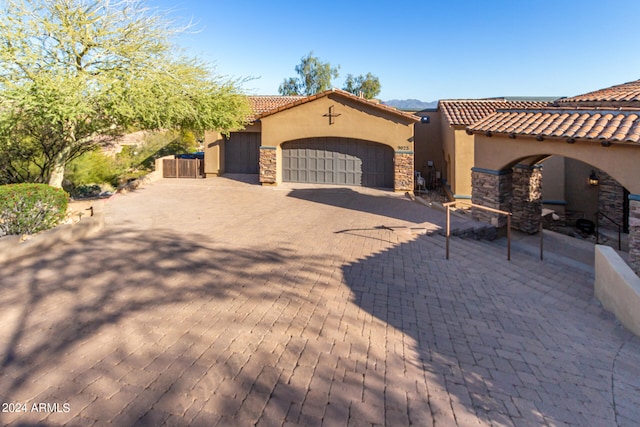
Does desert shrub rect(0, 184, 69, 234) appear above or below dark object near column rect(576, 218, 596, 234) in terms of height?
A: above

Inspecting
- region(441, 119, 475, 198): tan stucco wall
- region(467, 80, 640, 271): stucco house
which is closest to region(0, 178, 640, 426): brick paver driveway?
region(467, 80, 640, 271): stucco house

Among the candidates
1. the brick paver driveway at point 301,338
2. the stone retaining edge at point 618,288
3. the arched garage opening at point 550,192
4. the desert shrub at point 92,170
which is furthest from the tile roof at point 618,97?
the desert shrub at point 92,170

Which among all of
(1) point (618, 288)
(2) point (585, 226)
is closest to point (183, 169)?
(2) point (585, 226)

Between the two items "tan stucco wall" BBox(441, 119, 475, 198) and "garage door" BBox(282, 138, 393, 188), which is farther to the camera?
"garage door" BBox(282, 138, 393, 188)

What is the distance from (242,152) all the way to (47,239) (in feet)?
49.6

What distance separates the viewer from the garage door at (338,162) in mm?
19484

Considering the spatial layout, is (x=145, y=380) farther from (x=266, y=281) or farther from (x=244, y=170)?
(x=244, y=170)

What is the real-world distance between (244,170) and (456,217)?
13.6 metres

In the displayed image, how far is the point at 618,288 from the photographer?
6812mm

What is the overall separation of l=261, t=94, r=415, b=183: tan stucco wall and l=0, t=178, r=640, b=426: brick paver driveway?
32.2 ft

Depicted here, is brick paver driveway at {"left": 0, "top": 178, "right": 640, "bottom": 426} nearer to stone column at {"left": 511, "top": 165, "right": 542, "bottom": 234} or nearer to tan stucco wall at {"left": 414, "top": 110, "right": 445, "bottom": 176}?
stone column at {"left": 511, "top": 165, "right": 542, "bottom": 234}

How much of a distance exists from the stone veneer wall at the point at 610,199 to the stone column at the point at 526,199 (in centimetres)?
549

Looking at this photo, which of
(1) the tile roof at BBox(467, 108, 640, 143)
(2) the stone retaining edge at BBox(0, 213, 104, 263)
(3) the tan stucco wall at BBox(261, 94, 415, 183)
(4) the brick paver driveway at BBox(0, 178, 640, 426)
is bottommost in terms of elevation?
(4) the brick paver driveway at BBox(0, 178, 640, 426)

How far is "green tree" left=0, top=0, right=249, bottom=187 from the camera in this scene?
11234mm
